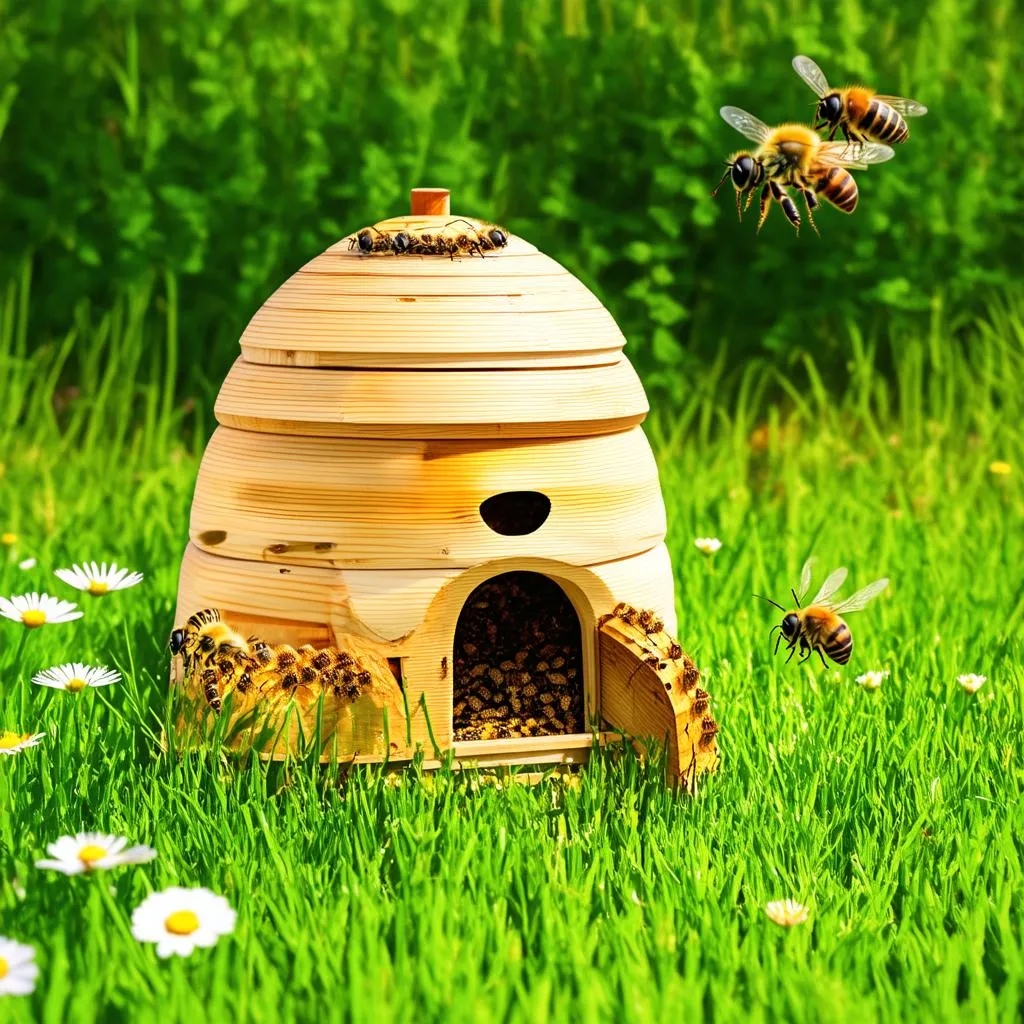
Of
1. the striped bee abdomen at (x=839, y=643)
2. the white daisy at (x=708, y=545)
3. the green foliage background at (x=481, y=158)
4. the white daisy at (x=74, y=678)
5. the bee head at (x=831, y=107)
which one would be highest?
the green foliage background at (x=481, y=158)

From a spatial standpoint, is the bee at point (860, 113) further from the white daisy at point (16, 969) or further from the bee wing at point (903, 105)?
the white daisy at point (16, 969)

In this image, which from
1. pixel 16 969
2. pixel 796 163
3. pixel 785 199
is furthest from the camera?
pixel 785 199

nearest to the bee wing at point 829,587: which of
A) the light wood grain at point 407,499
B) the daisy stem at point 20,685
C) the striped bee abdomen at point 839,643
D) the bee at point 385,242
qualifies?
the striped bee abdomen at point 839,643

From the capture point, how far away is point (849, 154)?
3.18 meters

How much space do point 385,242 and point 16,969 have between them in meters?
1.84

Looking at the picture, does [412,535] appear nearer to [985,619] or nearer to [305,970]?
[305,970]

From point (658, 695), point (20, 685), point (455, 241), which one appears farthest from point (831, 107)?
point (20, 685)

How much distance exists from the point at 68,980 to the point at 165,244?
419 centimetres

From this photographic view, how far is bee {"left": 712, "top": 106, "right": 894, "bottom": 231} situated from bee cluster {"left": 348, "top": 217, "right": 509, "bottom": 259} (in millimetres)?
581

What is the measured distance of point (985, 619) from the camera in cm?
450

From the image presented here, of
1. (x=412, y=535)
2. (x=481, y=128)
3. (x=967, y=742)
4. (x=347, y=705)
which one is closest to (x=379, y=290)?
(x=412, y=535)

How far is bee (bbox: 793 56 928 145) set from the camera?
309 centimetres

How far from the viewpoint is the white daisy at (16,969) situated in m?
2.12

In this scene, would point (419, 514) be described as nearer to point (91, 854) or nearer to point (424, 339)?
point (424, 339)
